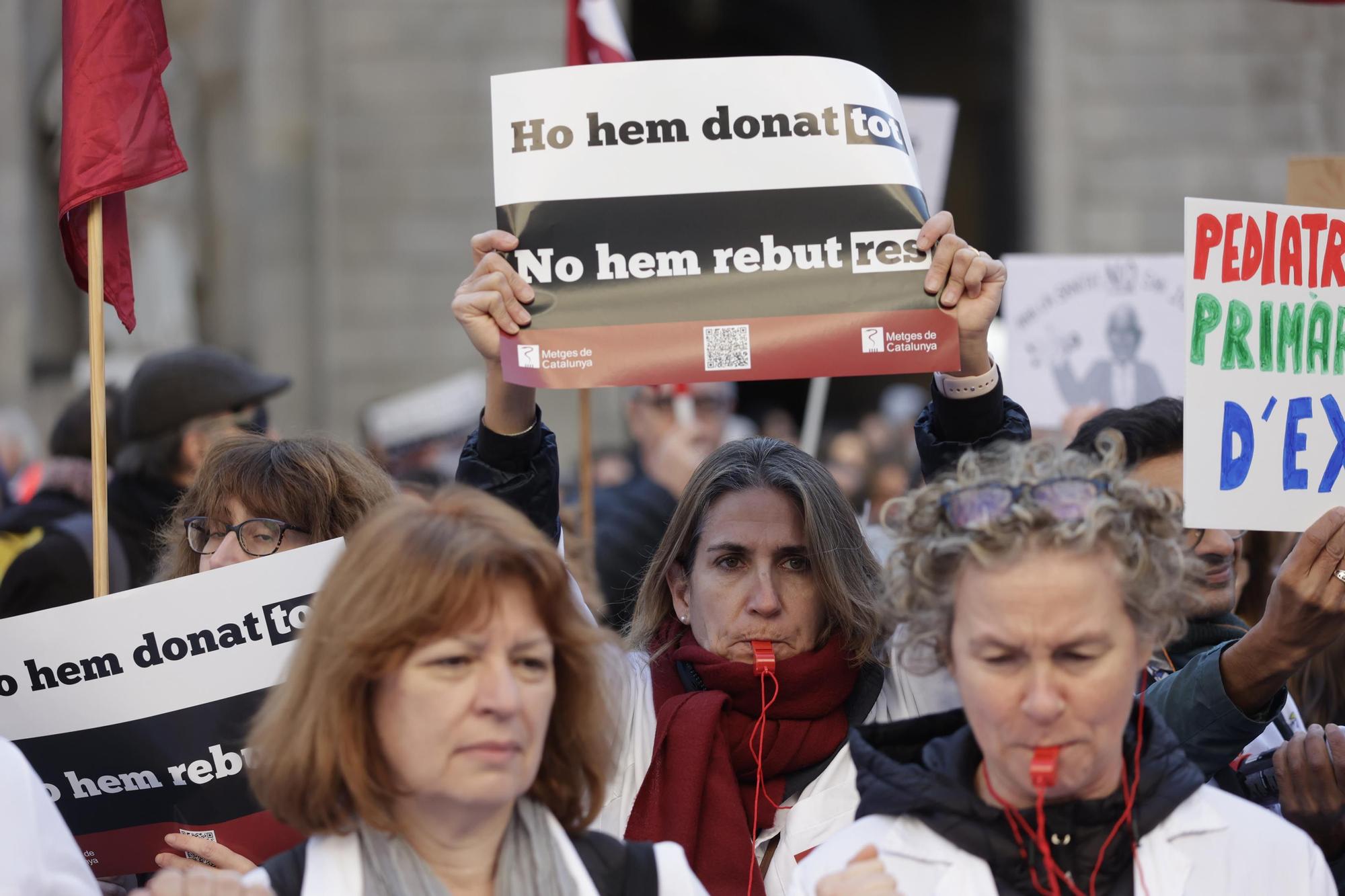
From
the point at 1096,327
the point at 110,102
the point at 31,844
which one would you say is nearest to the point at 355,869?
the point at 31,844

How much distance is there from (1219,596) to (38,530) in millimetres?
3282

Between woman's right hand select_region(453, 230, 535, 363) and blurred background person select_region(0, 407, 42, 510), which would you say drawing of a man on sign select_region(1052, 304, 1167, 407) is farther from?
blurred background person select_region(0, 407, 42, 510)

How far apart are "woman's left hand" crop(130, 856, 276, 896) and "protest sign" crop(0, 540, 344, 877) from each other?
770 mm

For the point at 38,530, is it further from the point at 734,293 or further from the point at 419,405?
the point at 419,405

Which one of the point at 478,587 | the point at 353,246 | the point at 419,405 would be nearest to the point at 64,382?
the point at 353,246

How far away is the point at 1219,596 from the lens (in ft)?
11.8

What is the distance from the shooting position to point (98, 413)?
3.58 meters

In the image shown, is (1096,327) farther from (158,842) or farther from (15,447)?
(15,447)

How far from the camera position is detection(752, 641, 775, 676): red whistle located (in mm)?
3238

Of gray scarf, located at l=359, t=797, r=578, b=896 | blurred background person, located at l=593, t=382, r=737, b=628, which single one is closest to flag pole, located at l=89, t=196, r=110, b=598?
gray scarf, located at l=359, t=797, r=578, b=896

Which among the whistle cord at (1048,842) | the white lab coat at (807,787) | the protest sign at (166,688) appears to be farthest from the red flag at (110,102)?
the whistle cord at (1048,842)

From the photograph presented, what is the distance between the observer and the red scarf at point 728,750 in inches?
122

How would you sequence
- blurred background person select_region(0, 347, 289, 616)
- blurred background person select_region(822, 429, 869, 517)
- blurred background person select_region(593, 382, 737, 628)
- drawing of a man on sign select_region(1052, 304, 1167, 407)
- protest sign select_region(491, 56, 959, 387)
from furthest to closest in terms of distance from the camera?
blurred background person select_region(822, 429, 869, 517) < blurred background person select_region(593, 382, 737, 628) < drawing of a man on sign select_region(1052, 304, 1167, 407) < blurred background person select_region(0, 347, 289, 616) < protest sign select_region(491, 56, 959, 387)

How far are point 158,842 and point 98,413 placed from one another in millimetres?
932
